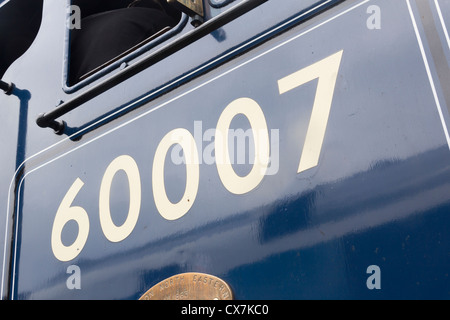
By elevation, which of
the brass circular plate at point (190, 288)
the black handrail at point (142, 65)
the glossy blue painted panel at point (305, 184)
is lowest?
the brass circular plate at point (190, 288)

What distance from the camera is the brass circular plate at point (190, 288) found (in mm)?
1248

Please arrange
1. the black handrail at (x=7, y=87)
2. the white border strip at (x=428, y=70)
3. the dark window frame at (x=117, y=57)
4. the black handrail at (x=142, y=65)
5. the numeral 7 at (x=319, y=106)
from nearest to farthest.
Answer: the white border strip at (x=428, y=70) → the numeral 7 at (x=319, y=106) → the black handrail at (x=142, y=65) → the dark window frame at (x=117, y=57) → the black handrail at (x=7, y=87)

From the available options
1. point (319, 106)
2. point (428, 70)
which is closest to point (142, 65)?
point (319, 106)

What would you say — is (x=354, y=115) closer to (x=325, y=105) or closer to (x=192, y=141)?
(x=325, y=105)

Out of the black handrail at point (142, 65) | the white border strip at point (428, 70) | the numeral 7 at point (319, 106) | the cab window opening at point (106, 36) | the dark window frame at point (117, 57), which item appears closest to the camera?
the white border strip at point (428, 70)

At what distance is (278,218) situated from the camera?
121 centimetres

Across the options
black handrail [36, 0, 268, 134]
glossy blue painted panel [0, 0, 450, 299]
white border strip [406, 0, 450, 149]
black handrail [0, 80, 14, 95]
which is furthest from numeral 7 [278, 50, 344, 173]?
black handrail [0, 80, 14, 95]

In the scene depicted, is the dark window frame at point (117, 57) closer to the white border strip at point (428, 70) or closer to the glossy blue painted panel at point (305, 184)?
the glossy blue painted panel at point (305, 184)

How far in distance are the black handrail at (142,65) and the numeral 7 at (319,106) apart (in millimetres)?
280

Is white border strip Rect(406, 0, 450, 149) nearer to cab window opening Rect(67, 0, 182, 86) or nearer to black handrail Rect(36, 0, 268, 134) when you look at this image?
black handrail Rect(36, 0, 268, 134)

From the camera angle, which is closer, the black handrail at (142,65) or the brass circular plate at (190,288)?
the brass circular plate at (190,288)

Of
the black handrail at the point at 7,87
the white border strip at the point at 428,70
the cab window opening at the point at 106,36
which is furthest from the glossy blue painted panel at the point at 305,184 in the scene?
the black handrail at the point at 7,87

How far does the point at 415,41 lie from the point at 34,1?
170cm

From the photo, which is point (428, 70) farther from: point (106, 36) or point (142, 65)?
point (106, 36)
